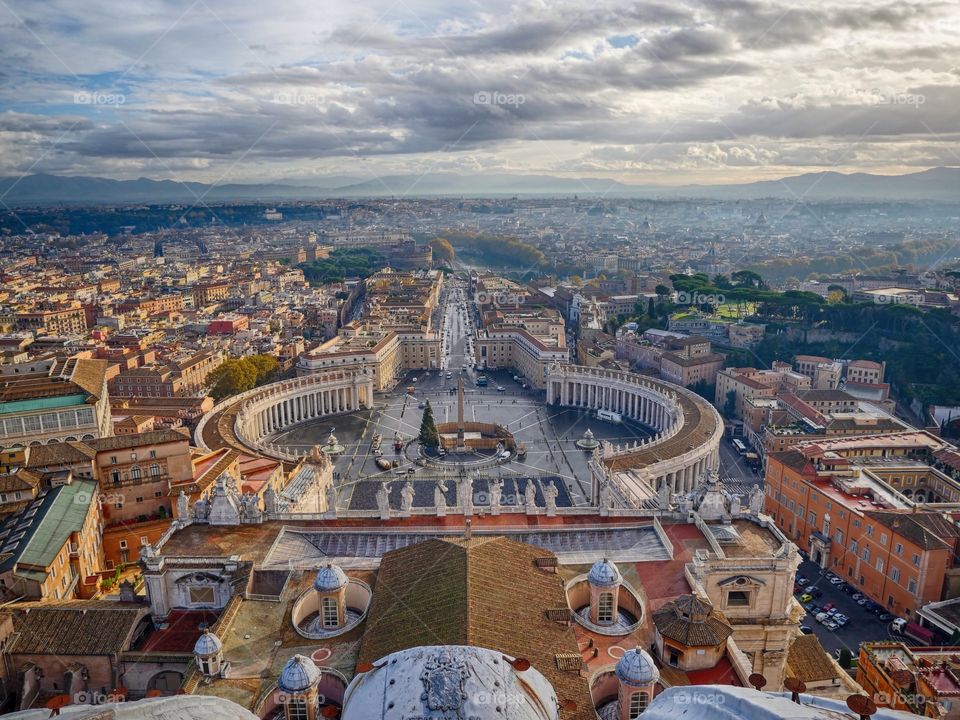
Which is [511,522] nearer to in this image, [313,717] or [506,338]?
[313,717]

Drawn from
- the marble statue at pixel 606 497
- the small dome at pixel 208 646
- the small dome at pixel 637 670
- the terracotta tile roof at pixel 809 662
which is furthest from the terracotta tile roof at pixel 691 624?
the small dome at pixel 208 646

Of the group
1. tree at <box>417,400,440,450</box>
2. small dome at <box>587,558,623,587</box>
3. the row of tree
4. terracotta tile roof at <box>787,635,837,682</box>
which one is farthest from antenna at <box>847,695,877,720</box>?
the row of tree

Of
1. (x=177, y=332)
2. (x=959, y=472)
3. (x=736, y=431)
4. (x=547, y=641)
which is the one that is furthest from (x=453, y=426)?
(x=177, y=332)

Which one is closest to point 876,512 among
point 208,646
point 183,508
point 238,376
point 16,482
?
point 208,646

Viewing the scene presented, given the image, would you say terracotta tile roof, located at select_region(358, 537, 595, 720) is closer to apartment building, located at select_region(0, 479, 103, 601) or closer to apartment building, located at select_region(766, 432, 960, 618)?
apartment building, located at select_region(0, 479, 103, 601)

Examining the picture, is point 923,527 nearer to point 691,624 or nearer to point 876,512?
point 876,512
